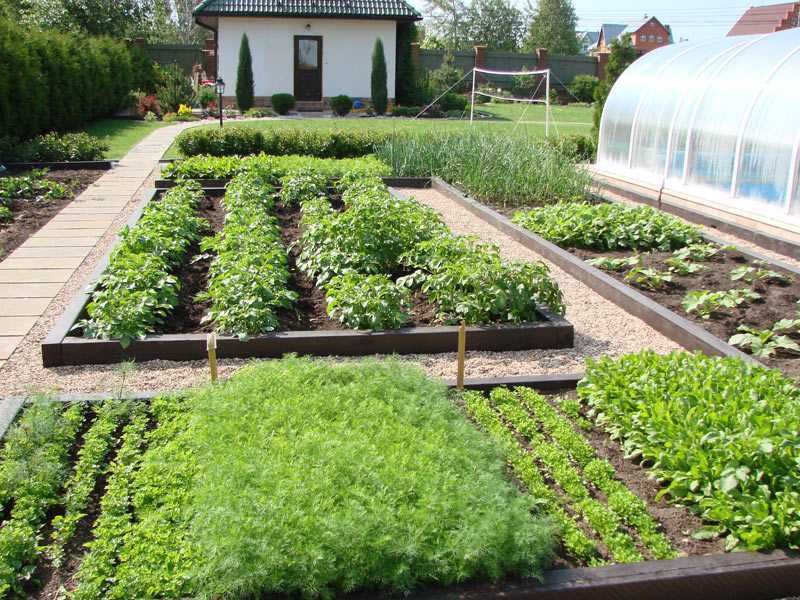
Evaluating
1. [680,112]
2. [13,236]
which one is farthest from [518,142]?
[13,236]

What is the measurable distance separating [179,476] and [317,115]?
24.0 m

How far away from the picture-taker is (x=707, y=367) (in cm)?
449

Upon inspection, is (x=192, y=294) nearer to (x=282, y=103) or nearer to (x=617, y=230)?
(x=617, y=230)

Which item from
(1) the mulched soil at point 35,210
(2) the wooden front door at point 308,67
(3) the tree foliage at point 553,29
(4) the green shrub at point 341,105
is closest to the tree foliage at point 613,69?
(1) the mulched soil at point 35,210

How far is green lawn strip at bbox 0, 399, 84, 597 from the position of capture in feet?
10.2

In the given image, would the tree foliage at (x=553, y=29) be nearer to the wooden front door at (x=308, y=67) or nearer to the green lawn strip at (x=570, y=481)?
the wooden front door at (x=308, y=67)

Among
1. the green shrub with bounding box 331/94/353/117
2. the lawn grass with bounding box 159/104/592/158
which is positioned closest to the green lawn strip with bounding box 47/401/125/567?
the lawn grass with bounding box 159/104/592/158

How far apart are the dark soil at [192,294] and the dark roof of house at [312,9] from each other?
760 inches

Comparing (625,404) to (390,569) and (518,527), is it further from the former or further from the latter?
(390,569)

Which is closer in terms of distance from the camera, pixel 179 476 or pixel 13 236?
pixel 179 476

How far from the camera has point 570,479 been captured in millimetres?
3809

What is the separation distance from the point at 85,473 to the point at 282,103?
2382 centimetres

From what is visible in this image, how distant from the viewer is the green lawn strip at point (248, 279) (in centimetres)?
579

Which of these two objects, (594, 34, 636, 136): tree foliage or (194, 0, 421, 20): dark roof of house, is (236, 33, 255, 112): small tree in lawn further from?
(594, 34, 636, 136): tree foliage
